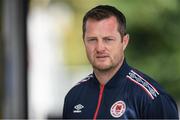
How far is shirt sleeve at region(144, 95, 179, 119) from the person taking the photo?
2.36m

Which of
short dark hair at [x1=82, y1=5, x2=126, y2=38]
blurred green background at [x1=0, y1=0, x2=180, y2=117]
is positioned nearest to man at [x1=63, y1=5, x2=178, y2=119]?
short dark hair at [x1=82, y1=5, x2=126, y2=38]

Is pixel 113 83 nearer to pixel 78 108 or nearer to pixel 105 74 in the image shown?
pixel 105 74

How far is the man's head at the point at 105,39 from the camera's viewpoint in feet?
7.94

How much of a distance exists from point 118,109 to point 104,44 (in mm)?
260

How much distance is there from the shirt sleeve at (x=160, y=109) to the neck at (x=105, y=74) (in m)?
0.22

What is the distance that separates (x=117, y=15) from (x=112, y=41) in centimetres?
12

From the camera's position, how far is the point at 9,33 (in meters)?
4.29

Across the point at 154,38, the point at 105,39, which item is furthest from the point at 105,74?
the point at 154,38

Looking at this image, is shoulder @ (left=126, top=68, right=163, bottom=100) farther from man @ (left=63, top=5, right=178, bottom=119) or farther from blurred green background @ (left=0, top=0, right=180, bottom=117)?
blurred green background @ (left=0, top=0, right=180, bottom=117)

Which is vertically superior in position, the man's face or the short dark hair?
the short dark hair

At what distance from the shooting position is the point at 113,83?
2477 mm

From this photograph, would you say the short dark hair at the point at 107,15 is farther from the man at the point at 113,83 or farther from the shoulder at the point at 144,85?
the shoulder at the point at 144,85

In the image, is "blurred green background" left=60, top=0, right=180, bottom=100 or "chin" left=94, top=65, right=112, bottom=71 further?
"blurred green background" left=60, top=0, right=180, bottom=100

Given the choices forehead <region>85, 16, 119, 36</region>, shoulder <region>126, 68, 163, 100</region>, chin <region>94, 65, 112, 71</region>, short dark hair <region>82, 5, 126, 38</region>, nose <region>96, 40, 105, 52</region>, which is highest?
short dark hair <region>82, 5, 126, 38</region>
